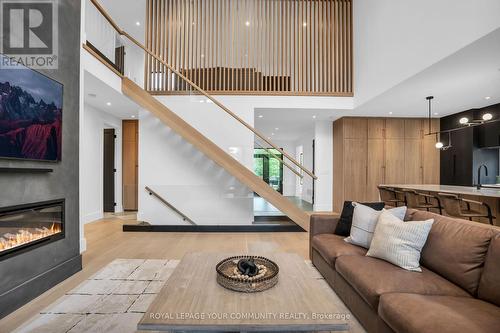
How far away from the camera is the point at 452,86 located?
4.45 meters

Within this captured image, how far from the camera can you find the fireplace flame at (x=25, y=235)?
7.29 ft

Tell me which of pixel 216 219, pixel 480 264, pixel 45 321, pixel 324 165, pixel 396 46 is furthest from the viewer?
pixel 324 165

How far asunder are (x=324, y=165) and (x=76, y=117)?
6061 millimetres

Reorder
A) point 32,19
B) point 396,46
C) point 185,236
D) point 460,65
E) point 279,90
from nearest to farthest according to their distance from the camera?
point 32,19 < point 460,65 < point 396,46 < point 185,236 < point 279,90

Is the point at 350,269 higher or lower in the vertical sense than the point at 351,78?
lower

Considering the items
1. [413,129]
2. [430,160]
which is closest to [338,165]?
[413,129]

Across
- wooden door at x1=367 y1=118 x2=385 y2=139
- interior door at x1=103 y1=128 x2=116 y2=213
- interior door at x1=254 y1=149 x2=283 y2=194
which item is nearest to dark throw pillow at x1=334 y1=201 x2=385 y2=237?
interior door at x1=254 y1=149 x2=283 y2=194

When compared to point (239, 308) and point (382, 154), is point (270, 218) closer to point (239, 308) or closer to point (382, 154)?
point (382, 154)

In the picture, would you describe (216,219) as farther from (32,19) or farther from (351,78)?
(351,78)

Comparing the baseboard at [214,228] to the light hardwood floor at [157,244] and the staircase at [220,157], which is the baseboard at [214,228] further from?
the staircase at [220,157]

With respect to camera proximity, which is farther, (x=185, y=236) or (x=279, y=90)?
(x=279, y=90)

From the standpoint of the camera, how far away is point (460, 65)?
11.7 ft

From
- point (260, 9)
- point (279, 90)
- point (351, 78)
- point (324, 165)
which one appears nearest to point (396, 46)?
point (351, 78)

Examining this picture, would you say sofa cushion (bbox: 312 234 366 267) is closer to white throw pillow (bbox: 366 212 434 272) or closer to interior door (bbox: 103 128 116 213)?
white throw pillow (bbox: 366 212 434 272)
